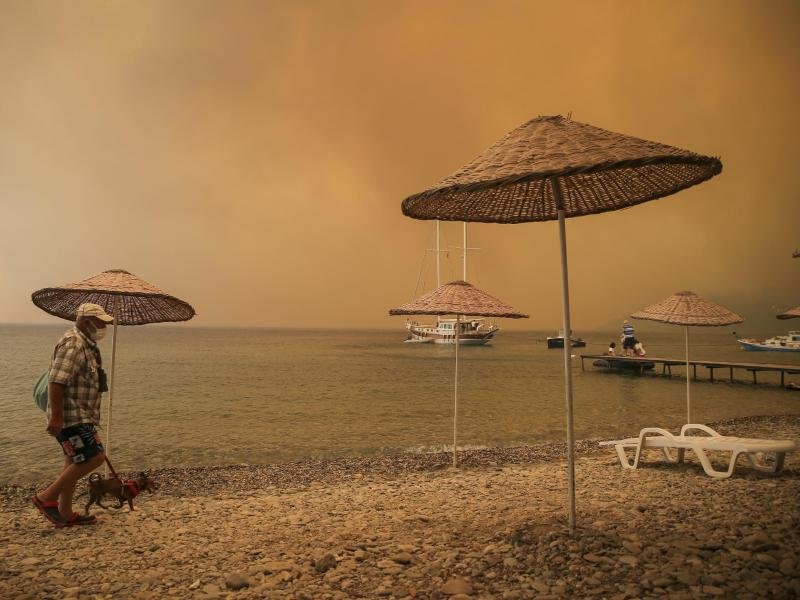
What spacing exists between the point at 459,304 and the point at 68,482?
529 cm

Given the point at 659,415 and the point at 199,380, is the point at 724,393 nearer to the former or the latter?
the point at 659,415

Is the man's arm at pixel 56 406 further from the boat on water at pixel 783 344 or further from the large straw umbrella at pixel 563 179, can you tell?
the boat on water at pixel 783 344

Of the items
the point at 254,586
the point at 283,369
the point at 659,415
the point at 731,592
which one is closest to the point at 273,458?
the point at 254,586

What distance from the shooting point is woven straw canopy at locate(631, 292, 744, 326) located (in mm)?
10195

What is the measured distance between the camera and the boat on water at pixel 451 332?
79312 millimetres

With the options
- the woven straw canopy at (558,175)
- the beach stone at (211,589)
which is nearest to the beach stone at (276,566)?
the beach stone at (211,589)

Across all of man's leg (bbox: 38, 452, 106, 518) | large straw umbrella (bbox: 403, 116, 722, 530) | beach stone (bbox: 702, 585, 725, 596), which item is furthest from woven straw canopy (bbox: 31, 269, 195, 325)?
beach stone (bbox: 702, 585, 725, 596)

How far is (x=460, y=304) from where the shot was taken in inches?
305

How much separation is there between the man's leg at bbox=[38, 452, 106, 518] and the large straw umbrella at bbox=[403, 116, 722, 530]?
3.92m

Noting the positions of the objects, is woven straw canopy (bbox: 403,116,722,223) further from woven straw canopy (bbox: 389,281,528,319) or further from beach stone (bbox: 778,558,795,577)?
woven straw canopy (bbox: 389,281,528,319)

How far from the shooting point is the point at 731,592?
278 cm

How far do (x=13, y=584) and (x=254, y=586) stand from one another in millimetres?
1960

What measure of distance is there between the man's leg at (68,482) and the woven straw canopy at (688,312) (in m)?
9.98

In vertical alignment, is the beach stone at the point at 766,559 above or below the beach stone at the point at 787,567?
below
